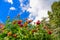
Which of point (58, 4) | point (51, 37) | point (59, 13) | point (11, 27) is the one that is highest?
point (58, 4)

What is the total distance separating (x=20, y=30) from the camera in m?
5.17

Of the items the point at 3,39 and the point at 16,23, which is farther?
the point at 16,23

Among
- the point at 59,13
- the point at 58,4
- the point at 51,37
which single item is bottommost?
the point at 51,37

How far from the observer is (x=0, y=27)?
19.3 ft

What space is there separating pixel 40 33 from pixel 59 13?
7.33 metres

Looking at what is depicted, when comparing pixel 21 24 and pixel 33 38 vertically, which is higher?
pixel 21 24

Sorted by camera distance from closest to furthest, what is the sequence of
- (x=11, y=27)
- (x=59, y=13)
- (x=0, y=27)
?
1. (x=11, y=27)
2. (x=0, y=27)
3. (x=59, y=13)

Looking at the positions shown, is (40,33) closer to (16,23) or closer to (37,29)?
(37,29)

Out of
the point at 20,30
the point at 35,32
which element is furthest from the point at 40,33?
the point at 20,30

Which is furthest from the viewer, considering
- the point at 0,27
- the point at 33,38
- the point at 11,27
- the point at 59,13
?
the point at 59,13

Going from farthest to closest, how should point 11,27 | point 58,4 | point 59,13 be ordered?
1. point 58,4
2. point 59,13
3. point 11,27

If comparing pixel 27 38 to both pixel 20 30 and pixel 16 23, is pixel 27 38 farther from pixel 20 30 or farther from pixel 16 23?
pixel 16 23

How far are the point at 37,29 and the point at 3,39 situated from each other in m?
0.81

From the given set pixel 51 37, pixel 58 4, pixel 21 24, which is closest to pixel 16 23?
pixel 21 24
